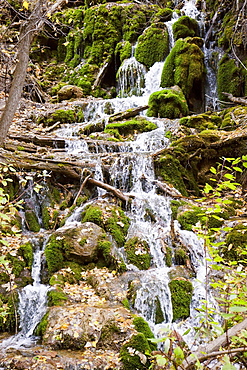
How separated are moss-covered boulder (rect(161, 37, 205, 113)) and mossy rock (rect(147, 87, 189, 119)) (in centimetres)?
193

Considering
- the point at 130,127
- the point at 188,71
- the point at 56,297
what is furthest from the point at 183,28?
the point at 56,297

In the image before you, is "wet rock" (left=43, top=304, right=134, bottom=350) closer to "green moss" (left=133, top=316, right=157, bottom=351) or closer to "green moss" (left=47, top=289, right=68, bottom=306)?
"green moss" (left=133, top=316, right=157, bottom=351)

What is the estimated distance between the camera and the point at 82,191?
8125 mm

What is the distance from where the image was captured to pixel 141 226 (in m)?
7.00

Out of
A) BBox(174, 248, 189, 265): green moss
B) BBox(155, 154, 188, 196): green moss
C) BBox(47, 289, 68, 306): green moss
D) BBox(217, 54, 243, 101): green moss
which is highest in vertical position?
BBox(217, 54, 243, 101): green moss

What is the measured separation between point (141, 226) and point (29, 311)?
318 cm

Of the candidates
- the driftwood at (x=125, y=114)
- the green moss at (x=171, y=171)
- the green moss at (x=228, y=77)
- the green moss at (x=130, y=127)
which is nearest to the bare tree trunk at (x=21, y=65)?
the green moss at (x=171, y=171)

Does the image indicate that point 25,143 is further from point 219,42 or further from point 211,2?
point 211,2

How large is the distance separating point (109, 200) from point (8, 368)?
4.75 meters

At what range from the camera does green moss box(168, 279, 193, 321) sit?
4.99 metres

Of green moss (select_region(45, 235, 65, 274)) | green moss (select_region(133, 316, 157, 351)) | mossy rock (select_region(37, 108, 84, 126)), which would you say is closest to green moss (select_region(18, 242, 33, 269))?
green moss (select_region(45, 235, 65, 274))

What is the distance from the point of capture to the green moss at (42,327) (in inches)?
171

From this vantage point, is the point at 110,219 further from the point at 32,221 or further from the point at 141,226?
the point at 32,221

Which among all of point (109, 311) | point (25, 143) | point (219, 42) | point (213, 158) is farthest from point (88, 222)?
point (219, 42)
